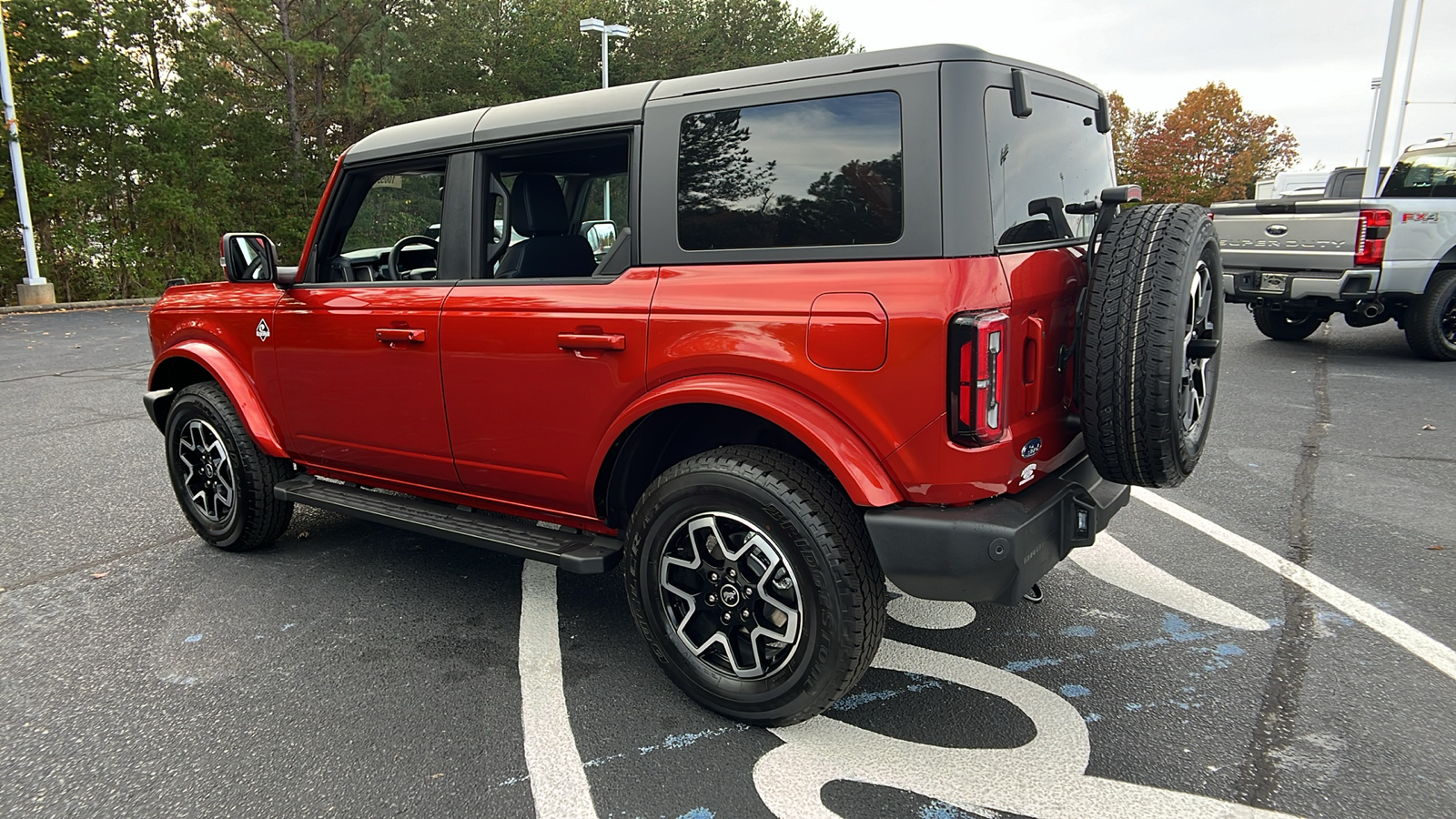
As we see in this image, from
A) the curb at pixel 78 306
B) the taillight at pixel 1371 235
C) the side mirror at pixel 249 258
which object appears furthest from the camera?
the curb at pixel 78 306

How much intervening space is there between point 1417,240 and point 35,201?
2284cm

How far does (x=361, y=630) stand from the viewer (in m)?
3.54

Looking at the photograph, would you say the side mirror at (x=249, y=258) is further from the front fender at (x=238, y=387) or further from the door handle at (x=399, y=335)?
the door handle at (x=399, y=335)

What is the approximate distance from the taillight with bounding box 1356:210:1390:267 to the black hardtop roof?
267 inches

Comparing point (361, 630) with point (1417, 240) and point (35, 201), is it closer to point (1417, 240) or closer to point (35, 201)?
point (1417, 240)

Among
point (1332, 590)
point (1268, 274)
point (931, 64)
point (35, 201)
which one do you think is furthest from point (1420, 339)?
point (35, 201)

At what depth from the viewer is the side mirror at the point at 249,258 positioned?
13.5ft

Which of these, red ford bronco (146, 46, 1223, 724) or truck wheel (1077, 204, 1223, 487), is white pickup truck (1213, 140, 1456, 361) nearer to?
red ford bronco (146, 46, 1223, 724)

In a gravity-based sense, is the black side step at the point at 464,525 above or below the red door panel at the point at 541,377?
below

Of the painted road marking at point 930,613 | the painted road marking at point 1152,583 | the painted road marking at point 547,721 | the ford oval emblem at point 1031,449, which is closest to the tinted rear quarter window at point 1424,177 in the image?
the painted road marking at point 1152,583

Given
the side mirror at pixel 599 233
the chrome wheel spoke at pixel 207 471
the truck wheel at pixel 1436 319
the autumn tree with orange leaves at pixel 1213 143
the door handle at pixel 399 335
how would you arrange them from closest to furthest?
1. the door handle at pixel 399 335
2. the side mirror at pixel 599 233
3. the chrome wheel spoke at pixel 207 471
4. the truck wheel at pixel 1436 319
5. the autumn tree with orange leaves at pixel 1213 143

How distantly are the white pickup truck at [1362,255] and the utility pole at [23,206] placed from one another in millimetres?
19638

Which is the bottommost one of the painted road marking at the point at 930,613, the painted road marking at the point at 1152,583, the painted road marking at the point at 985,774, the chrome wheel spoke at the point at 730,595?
the painted road marking at the point at 985,774

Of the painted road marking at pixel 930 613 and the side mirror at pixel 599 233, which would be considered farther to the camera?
the side mirror at pixel 599 233
